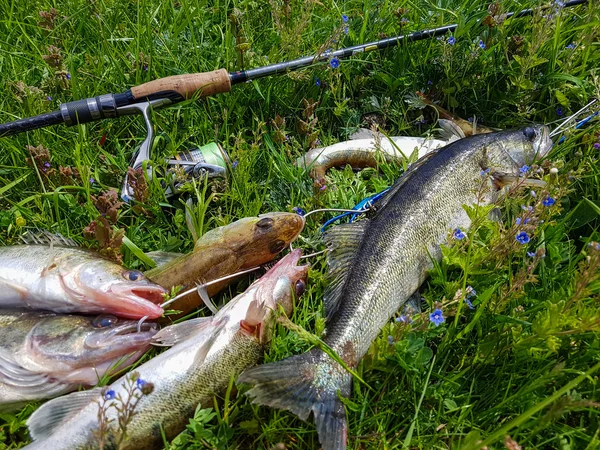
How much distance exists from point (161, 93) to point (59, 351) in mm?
1863

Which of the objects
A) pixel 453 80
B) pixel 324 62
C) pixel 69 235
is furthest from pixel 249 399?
pixel 453 80

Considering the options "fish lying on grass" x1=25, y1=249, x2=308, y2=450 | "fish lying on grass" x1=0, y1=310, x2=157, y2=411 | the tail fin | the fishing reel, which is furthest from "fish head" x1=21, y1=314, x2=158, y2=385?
the fishing reel

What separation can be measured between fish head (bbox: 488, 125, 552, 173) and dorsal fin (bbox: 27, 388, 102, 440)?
Answer: 111 inches

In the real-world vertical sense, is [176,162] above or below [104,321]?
above

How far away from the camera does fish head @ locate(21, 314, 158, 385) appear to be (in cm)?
264

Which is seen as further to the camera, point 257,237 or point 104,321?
point 257,237

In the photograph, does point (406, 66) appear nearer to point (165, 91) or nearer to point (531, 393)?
point (165, 91)

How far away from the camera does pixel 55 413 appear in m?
2.49

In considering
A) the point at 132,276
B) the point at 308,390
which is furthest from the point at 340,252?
the point at 132,276

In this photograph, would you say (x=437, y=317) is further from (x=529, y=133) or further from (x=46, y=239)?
(x=46, y=239)

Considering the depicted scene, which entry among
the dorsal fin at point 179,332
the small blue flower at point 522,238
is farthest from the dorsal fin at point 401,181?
the dorsal fin at point 179,332

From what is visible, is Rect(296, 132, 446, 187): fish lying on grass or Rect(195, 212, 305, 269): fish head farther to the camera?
Rect(296, 132, 446, 187): fish lying on grass

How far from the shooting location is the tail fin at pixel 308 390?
234cm

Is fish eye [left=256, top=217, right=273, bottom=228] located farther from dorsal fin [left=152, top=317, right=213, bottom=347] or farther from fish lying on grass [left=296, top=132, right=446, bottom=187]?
fish lying on grass [left=296, top=132, right=446, bottom=187]
